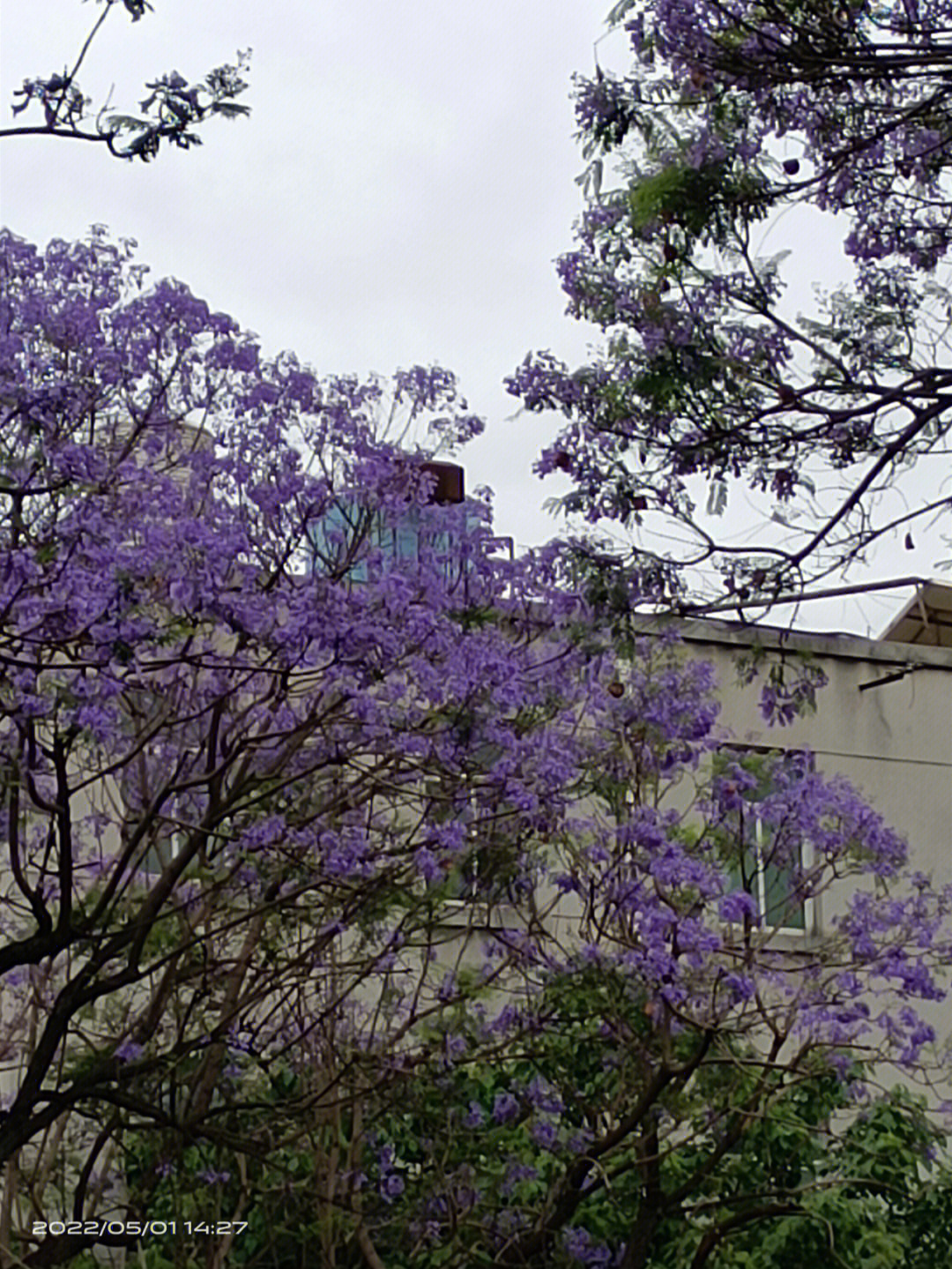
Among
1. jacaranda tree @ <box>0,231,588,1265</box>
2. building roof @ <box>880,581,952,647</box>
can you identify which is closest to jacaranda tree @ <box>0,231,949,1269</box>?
jacaranda tree @ <box>0,231,588,1265</box>

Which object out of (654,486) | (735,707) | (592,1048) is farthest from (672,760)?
(735,707)

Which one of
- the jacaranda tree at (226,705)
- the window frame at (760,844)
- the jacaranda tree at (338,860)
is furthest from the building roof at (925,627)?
the jacaranda tree at (226,705)

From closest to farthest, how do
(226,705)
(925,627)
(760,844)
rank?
(226,705) → (760,844) → (925,627)

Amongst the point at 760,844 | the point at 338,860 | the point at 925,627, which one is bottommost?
the point at 338,860

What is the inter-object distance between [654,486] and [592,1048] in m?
3.76

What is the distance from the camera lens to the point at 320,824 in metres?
10.4

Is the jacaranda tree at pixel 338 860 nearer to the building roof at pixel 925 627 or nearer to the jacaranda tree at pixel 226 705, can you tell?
the jacaranda tree at pixel 226 705

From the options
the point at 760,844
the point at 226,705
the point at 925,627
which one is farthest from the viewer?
the point at 925,627

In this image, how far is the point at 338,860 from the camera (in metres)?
10.0

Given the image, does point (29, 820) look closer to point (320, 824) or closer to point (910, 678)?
point (320, 824)

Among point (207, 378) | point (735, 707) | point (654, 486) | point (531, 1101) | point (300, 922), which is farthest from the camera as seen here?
point (735, 707)

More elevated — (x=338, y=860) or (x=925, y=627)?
(x=925, y=627)

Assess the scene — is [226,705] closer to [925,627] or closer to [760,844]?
[760,844]

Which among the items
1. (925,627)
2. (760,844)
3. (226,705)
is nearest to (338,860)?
(226,705)
